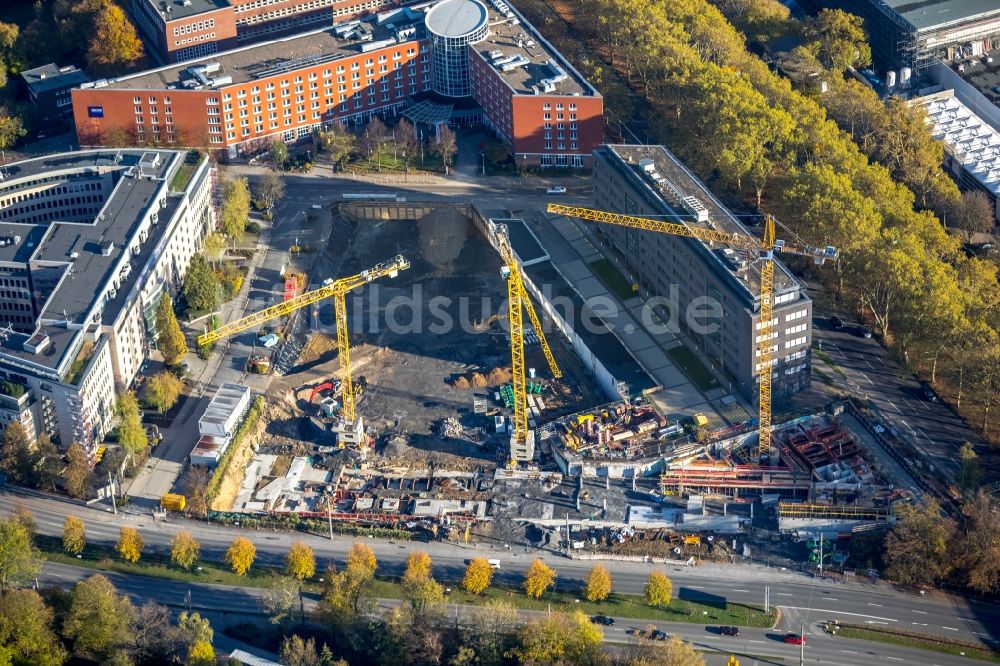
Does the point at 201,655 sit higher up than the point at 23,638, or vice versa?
the point at 23,638

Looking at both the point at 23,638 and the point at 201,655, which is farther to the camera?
the point at 23,638

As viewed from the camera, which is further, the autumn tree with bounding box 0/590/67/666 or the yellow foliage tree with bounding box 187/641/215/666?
the autumn tree with bounding box 0/590/67/666

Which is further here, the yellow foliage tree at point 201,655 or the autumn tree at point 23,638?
the autumn tree at point 23,638

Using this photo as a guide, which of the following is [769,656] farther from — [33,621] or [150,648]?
[33,621]

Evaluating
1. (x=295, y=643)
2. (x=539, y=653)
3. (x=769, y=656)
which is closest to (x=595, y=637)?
(x=539, y=653)

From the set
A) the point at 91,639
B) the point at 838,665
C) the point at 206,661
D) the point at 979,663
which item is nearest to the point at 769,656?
the point at 838,665

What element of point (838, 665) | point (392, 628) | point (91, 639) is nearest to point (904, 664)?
point (838, 665)

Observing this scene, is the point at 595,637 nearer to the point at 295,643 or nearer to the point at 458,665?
the point at 458,665

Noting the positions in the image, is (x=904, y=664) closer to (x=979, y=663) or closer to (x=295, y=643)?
(x=979, y=663)
